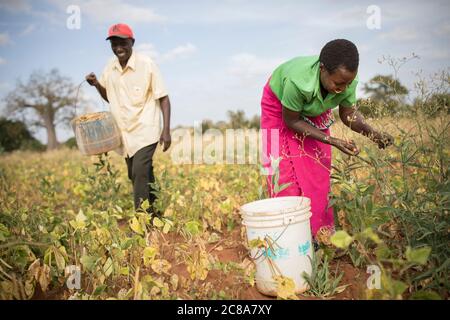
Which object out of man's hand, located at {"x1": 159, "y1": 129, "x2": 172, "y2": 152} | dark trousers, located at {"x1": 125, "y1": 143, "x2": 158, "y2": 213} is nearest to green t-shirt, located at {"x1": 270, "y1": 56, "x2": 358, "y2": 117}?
man's hand, located at {"x1": 159, "y1": 129, "x2": 172, "y2": 152}

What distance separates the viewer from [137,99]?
3.28 meters

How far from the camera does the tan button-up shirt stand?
3.26 metres

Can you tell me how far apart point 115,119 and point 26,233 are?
137 centimetres

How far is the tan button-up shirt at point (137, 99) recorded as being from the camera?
3.26m

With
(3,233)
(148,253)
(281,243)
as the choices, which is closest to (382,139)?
(281,243)

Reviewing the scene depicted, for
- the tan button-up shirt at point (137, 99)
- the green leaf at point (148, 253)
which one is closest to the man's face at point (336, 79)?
the green leaf at point (148, 253)

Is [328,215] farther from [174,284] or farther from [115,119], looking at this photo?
[115,119]

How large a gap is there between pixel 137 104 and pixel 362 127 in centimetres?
178

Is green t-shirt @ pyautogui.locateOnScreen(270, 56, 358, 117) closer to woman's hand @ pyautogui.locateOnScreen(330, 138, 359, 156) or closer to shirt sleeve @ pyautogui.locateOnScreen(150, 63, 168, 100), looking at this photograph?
woman's hand @ pyautogui.locateOnScreen(330, 138, 359, 156)

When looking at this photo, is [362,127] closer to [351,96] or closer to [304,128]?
[351,96]

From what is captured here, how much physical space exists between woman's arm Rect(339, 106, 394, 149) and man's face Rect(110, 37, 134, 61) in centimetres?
173

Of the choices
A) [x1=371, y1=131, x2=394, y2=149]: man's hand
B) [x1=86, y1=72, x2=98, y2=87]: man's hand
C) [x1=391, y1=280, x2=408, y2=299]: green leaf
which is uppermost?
[x1=86, y1=72, x2=98, y2=87]: man's hand

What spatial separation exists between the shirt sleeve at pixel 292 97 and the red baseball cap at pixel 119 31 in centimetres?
156
